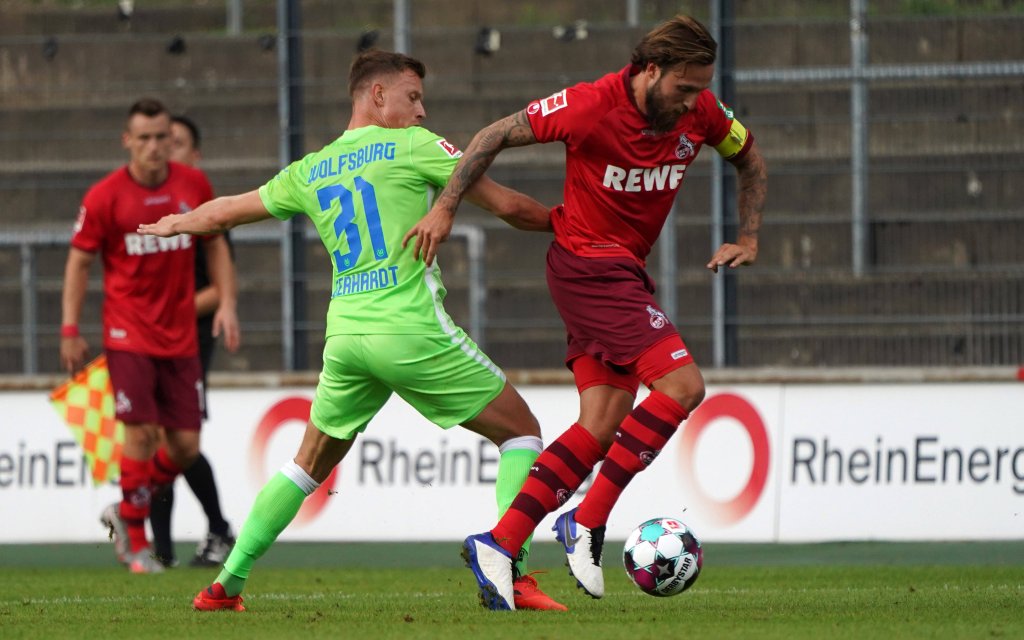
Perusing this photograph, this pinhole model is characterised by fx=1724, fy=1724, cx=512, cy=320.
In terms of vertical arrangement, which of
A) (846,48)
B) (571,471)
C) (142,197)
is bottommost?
(571,471)

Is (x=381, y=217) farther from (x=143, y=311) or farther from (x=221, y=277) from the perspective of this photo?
(x=221, y=277)

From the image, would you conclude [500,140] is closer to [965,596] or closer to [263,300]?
[965,596]

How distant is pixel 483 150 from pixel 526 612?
5.10ft

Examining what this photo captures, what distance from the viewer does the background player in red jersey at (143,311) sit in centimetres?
886

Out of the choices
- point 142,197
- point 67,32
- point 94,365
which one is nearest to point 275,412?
point 94,365

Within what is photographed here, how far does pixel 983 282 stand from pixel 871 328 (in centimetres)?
75

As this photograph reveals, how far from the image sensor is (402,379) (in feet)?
19.3

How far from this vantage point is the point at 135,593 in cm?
738

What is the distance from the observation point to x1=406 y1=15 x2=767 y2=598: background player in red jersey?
5.80 metres

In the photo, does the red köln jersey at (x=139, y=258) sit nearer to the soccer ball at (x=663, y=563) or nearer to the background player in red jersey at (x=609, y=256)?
the background player in red jersey at (x=609, y=256)

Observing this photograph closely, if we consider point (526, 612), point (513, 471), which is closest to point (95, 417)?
point (513, 471)

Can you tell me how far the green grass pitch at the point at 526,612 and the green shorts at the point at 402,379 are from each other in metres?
0.69

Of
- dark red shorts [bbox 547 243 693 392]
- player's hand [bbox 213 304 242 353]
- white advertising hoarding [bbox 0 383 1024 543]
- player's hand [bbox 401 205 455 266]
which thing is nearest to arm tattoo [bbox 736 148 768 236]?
dark red shorts [bbox 547 243 693 392]

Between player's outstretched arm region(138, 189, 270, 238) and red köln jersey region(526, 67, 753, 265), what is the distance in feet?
3.38
